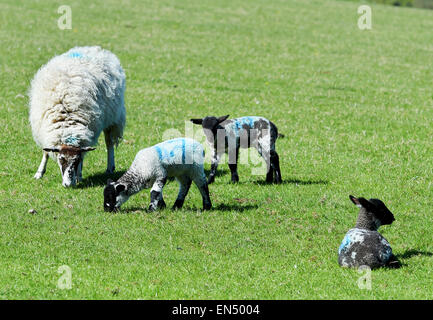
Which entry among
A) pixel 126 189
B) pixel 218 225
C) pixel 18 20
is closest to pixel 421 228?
pixel 218 225

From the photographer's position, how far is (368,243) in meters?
8.42

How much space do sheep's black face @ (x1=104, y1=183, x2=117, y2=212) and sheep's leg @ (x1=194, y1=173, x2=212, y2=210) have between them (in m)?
1.35

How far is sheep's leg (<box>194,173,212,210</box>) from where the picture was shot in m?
10.8

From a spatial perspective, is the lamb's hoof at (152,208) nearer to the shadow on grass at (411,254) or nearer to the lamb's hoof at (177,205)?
the lamb's hoof at (177,205)

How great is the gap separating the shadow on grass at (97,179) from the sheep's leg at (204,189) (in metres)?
2.61

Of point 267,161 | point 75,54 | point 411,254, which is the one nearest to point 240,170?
point 267,161

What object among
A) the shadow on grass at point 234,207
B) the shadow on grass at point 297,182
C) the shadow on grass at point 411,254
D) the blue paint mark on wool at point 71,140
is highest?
the blue paint mark on wool at point 71,140

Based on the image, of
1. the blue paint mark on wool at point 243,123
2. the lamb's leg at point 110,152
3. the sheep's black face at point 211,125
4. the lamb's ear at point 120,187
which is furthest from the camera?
the lamb's leg at point 110,152

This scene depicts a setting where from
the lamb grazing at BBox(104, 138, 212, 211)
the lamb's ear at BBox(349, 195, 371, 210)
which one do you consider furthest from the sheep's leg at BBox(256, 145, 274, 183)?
the lamb's ear at BBox(349, 195, 371, 210)

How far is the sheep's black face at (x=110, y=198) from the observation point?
10391 mm

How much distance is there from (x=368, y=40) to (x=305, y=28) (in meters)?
3.63

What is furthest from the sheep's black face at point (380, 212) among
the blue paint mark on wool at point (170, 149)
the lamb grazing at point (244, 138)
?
the lamb grazing at point (244, 138)

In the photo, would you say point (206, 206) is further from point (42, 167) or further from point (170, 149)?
point (42, 167)
